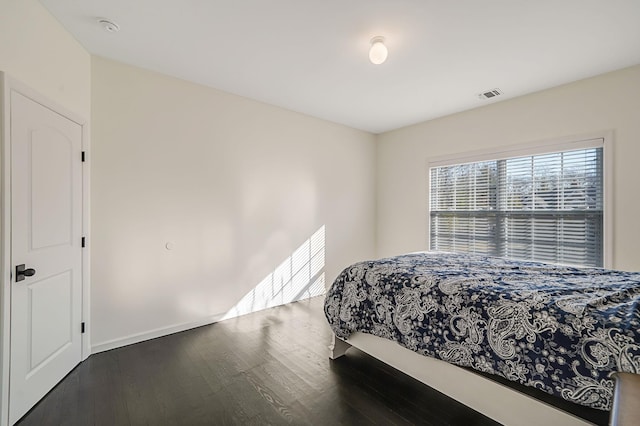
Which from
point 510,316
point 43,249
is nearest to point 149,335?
point 43,249

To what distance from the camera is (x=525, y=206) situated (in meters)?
3.70

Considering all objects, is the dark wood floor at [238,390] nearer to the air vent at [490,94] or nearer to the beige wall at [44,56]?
the beige wall at [44,56]

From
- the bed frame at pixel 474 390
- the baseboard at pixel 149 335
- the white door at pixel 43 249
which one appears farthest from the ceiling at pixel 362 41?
the baseboard at pixel 149 335

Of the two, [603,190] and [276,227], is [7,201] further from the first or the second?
[603,190]

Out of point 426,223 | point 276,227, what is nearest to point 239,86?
point 276,227

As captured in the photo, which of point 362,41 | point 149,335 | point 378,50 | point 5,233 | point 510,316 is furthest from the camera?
point 149,335

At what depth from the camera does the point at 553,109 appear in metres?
3.35

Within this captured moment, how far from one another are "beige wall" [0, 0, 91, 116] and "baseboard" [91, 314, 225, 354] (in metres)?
2.10

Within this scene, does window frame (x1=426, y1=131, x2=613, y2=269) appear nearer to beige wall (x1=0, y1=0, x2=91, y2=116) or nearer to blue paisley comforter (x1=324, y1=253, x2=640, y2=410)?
blue paisley comforter (x1=324, y1=253, x2=640, y2=410)

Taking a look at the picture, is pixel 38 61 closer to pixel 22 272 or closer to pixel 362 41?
pixel 22 272

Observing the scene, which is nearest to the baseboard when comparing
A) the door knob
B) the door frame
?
the door frame

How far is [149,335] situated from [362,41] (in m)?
3.49

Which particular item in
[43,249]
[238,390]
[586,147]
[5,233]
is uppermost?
[586,147]

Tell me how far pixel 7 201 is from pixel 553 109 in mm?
5068
